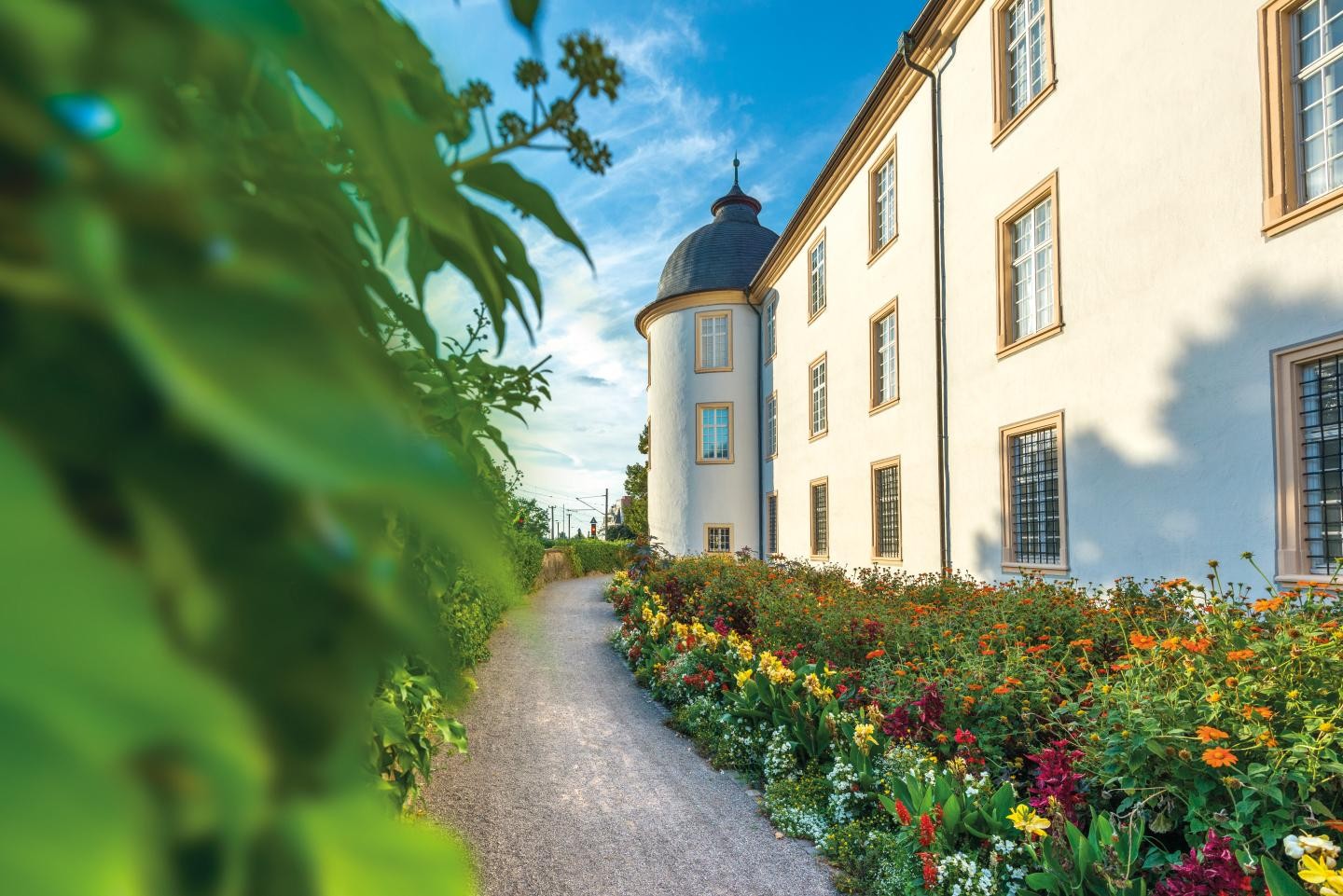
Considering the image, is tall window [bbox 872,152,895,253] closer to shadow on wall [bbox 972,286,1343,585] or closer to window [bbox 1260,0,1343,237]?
shadow on wall [bbox 972,286,1343,585]

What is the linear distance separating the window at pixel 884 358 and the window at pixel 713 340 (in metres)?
10.1

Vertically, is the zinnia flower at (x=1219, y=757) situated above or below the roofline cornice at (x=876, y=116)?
below

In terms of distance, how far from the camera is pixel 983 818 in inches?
177

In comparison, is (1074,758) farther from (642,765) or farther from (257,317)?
(257,317)

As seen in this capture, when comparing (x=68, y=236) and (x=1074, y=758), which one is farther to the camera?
(x=1074, y=758)

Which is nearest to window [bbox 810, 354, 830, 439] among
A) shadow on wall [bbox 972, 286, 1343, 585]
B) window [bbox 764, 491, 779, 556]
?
window [bbox 764, 491, 779, 556]

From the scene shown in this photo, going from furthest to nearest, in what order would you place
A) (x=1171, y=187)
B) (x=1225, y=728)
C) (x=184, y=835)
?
(x=1171, y=187) → (x=1225, y=728) → (x=184, y=835)

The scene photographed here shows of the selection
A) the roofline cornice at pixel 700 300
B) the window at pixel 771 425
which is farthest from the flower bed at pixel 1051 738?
the roofline cornice at pixel 700 300

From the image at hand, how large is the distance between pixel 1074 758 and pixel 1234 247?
6046 mm

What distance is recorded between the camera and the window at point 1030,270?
1055 cm

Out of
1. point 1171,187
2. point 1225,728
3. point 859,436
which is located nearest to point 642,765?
point 1225,728

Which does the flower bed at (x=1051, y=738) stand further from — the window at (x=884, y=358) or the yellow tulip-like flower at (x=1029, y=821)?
the window at (x=884, y=358)

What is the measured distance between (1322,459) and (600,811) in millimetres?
7074

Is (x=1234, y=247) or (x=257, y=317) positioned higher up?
(x=1234, y=247)
